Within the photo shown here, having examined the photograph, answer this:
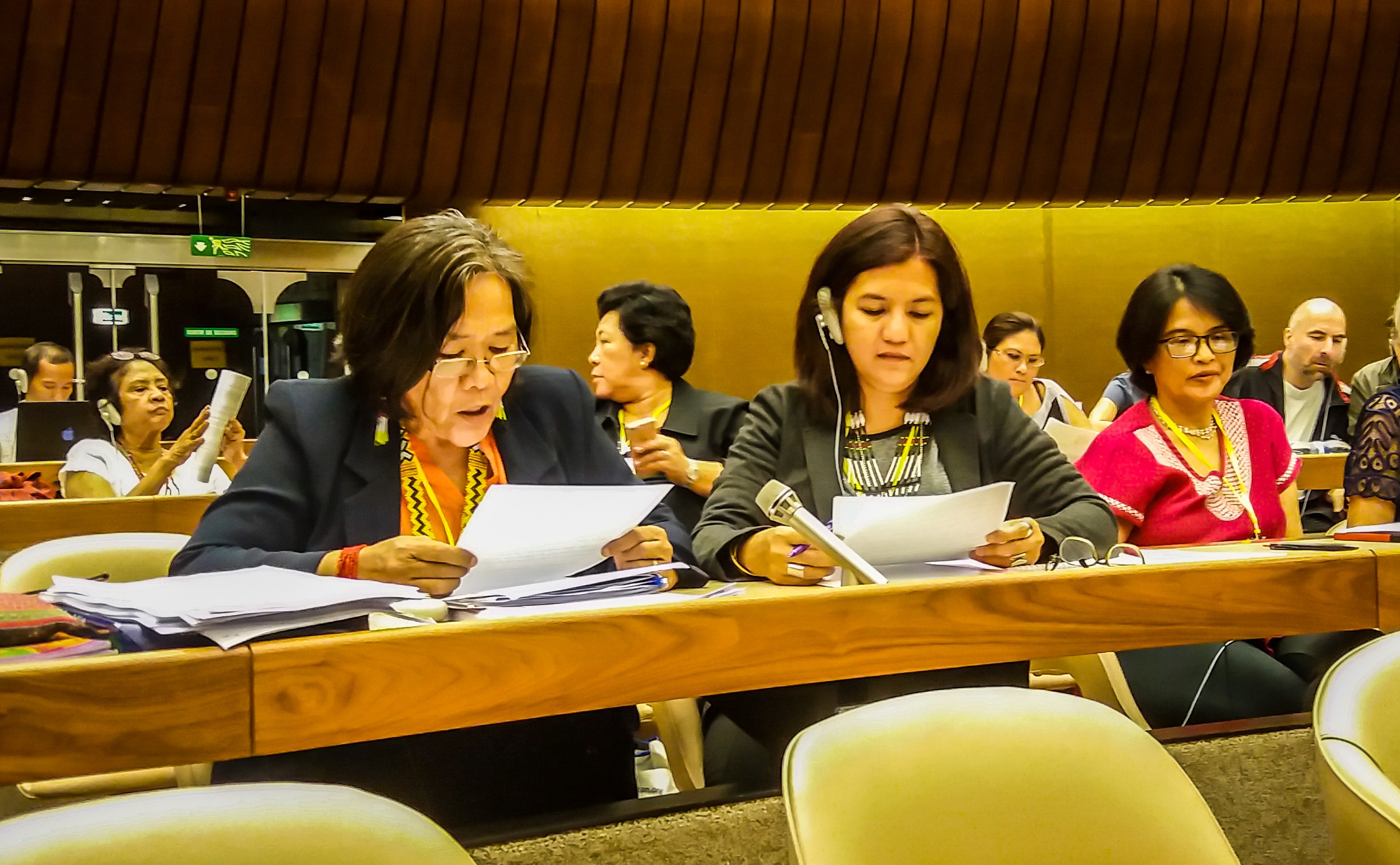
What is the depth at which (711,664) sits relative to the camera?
1414 mm

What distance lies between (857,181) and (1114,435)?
162 inches

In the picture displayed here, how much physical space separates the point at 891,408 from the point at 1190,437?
2.74ft

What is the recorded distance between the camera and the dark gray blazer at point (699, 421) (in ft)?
12.1

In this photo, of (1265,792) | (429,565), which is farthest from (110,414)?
(1265,792)

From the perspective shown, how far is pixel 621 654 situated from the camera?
1362 millimetres

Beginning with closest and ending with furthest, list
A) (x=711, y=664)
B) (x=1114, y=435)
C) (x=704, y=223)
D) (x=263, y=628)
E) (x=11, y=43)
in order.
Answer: (x=263, y=628), (x=711, y=664), (x=1114, y=435), (x=11, y=43), (x=704, y=223)

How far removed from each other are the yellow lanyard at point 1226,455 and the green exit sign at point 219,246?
4.97 m

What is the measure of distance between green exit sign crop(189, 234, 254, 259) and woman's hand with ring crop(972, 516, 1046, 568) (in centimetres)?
541

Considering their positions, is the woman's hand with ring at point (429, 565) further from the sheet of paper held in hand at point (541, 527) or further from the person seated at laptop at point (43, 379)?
the person seated at laptop at point (43, 379)

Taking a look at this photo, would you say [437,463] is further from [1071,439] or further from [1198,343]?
[1071,439]

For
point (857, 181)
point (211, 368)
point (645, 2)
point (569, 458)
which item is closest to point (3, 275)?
point (211, 368)

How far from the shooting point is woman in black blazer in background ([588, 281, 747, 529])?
12.2 feet

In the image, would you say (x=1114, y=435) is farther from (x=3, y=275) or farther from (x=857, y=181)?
(x=3, y=275)

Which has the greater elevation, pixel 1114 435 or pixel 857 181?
pixel 857 181
